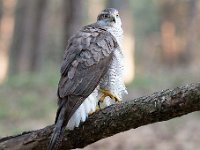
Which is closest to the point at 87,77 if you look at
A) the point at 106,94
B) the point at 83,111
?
the point at 83,111

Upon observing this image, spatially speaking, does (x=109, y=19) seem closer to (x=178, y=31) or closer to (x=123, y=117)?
(x=123, y=117)

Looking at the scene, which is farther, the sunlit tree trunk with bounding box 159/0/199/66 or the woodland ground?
the sunlit tree trunk with bounding box 159/0/199/66

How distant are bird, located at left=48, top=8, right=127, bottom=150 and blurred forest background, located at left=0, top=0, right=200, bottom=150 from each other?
4370mm

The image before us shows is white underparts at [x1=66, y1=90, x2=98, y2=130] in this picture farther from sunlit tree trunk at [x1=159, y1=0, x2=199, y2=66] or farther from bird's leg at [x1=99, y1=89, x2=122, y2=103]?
sunlit tree trunk at [x1=159, y1=0, x2=199, y2=66]

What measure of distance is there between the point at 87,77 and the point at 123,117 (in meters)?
0.50

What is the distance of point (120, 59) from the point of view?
194 inches

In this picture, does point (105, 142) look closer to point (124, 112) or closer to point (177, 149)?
point (177, 149)

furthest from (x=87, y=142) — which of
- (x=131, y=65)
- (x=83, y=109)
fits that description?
(x=131, y=65)

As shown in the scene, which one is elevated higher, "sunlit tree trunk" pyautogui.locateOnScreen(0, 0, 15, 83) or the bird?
"sunlit tree trunk" pyautogui.locateOnScreen(0, 0, 15, 83)

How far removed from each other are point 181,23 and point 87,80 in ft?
66.7

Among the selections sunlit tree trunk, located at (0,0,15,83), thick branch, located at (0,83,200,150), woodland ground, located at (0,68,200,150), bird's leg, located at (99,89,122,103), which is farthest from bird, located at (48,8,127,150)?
sunlit tree trunk, located at (0,0,15,83)

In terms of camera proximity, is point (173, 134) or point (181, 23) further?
point (181, 23)

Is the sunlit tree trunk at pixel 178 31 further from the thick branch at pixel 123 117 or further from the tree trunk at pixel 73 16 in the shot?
the thick branch at pixel 123 117

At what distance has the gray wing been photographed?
4.39 meters
